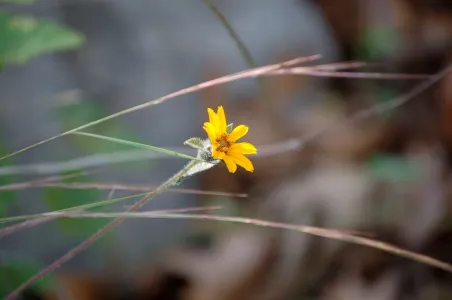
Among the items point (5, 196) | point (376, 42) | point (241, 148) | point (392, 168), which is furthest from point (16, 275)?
point (376, 42)

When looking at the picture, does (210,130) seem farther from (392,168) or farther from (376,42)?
(376,42)

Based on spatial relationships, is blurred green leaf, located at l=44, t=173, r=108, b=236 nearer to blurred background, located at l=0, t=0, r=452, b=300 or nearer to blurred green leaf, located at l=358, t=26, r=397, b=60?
blurred background, located at l=0, t=0, r=452, b=300

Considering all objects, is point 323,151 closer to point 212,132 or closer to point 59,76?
point 59,76

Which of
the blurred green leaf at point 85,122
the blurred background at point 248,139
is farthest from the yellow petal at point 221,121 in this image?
the blurred green leaf at point 85,122

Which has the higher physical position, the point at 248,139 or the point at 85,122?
the point at 248,139

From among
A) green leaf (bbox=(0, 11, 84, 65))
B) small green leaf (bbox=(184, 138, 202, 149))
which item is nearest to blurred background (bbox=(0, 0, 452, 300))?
green leaf (bbox=(0, 11, 84, 65))

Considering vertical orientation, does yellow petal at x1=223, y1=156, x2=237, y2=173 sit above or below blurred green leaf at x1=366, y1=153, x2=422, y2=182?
below
